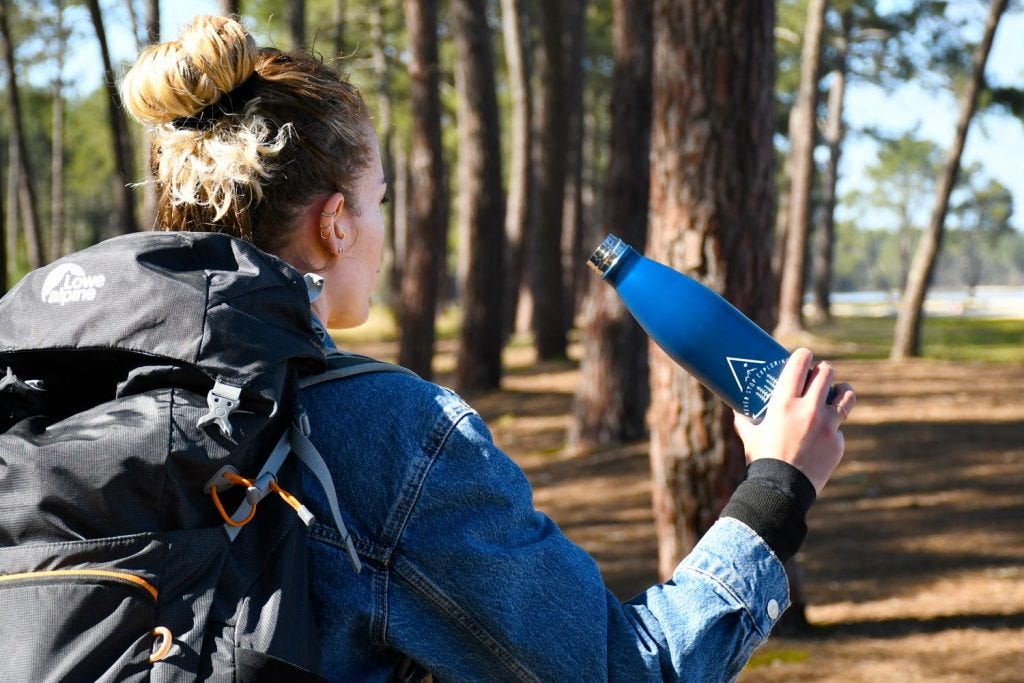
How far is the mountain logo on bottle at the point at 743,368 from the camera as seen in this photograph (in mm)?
1899

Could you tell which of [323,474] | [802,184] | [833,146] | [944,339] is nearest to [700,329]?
[323,474]

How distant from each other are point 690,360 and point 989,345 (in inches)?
763

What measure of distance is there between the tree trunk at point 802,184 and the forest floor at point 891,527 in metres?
7.25

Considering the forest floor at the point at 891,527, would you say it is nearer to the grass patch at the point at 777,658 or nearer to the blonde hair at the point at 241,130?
the grass patch at the point at 777,658

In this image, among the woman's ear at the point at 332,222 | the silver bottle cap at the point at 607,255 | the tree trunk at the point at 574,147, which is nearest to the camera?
the woman's ear at the point at 332,222

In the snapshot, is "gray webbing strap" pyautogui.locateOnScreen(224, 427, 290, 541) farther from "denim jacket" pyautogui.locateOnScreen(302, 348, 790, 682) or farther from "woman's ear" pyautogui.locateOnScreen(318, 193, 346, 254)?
"woman's ear" pyautogui.locateOnScreen(318, 193, 346, 254)

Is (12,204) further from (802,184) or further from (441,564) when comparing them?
(441,564)

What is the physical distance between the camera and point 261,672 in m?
1.33

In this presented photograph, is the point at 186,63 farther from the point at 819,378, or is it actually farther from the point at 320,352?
the point at 819,378

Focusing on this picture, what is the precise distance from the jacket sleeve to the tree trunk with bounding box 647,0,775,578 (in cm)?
324

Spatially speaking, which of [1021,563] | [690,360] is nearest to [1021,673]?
[1021,563]

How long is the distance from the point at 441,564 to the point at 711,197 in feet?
11.6

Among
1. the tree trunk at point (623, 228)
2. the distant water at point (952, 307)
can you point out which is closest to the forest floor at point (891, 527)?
the tree trunk at point (623, 228)

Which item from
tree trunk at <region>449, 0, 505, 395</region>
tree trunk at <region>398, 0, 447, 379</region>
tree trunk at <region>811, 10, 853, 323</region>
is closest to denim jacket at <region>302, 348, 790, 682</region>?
tree trunk at <region>398, 0, 447, 379</region>
